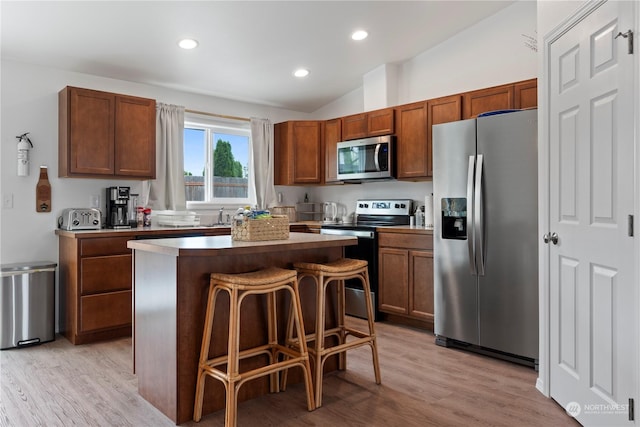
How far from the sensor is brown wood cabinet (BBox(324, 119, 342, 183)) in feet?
16.6

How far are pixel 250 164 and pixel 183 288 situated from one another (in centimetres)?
336

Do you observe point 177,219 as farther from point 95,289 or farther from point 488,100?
point 488,100

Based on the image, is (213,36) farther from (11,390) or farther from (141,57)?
(11,390)

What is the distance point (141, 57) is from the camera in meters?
3.89

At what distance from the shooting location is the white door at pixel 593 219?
189 centimetres

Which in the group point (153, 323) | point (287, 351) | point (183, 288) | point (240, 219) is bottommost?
point (287, 351)

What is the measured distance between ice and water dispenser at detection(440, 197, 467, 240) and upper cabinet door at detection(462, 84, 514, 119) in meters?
0.92

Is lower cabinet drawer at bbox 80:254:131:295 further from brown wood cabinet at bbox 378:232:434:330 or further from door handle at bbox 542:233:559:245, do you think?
door handle at bbox 542:233:559:245

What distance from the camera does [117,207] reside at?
416cm

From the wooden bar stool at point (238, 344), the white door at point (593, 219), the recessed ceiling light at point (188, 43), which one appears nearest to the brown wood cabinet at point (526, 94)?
the white door at point (593, 219)

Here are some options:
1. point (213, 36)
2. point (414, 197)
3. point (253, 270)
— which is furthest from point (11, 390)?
point (414, 197)

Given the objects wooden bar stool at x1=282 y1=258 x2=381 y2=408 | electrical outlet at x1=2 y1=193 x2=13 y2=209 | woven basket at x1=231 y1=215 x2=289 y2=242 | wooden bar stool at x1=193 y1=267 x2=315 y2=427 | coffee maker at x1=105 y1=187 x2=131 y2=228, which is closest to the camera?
wooden bar stool at x1=193 y1=267 x2=315 y2=427

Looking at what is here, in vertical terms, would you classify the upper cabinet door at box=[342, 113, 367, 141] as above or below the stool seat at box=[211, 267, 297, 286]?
above

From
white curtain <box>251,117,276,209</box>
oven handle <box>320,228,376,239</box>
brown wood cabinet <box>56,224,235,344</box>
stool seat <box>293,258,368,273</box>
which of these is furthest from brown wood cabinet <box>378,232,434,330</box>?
brown wood cabinet <box>56,224,235,344</box>
